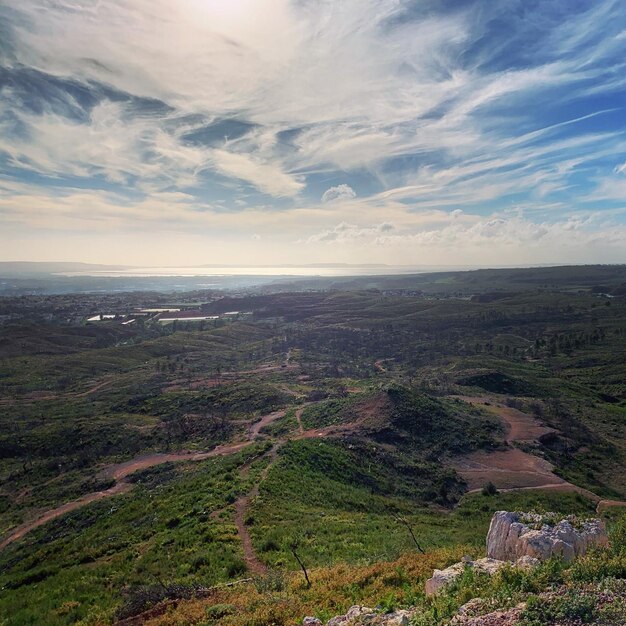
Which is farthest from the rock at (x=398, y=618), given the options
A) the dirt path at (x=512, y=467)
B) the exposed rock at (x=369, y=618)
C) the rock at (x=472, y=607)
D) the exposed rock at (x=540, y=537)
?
the dirt path at (x=512, y=467)

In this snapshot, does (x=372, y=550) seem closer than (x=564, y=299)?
Yes

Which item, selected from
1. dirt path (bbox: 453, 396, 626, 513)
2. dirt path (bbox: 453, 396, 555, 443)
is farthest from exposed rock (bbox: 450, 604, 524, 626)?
dirt path (bbox: 453, 396, 555, 443)

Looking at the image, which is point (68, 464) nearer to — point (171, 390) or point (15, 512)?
point (15, 512)

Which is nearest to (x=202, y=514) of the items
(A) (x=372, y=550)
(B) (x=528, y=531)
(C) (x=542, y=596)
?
(A) (x=372, y=550)

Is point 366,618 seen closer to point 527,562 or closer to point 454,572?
point 454,572

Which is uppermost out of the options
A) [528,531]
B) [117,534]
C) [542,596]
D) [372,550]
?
[542,596]

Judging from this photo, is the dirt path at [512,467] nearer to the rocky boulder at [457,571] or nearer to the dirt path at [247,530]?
the dirt path at [247,530]
